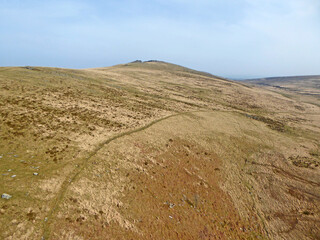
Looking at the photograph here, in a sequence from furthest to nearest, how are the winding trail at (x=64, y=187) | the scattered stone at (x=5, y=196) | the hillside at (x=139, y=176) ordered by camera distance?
the hillside at (x=139, y=176) → the scattered stone at (x=5, y=196) → the winding trail at (x=64, y=187)

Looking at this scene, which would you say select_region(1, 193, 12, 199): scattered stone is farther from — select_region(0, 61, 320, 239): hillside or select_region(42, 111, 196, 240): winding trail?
select_region(42, 111, 196, 240): winding trail

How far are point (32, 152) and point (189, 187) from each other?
954 inches

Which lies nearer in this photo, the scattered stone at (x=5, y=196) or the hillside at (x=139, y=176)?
the scattered stone at (x=5, y=196)

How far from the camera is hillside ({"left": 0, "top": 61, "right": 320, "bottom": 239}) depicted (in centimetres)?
1716

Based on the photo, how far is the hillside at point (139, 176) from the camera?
1716 centimetres

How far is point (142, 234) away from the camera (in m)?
17.0

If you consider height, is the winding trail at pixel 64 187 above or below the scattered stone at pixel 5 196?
below

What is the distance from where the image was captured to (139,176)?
24.8 meters

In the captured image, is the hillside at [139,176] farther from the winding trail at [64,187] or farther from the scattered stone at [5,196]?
the scattered stone at [5,196]

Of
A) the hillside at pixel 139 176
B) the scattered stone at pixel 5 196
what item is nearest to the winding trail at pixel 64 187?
the hillside at pixel 139 176

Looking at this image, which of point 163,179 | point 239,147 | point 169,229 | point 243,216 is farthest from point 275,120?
point 169,229

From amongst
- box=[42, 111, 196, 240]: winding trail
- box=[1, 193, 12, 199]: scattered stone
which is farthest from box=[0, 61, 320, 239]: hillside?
box=[1, 193, 12, 199]: scattered stone

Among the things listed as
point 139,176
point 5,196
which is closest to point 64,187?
point 5,196

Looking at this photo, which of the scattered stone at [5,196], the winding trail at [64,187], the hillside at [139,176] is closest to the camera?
the winding trail at [64,187]
